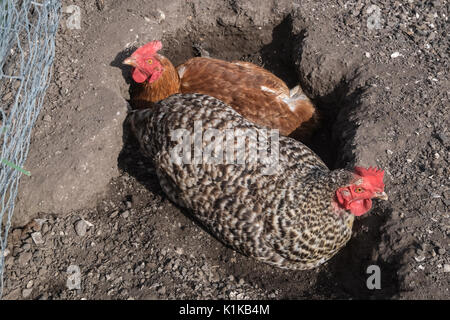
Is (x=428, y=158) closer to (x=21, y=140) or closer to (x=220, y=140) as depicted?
(x=220, y=140)

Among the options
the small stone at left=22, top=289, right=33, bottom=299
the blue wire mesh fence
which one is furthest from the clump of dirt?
the blue wire mesh fence

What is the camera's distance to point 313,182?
3143 mm

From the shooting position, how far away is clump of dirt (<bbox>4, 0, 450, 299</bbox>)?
309cm

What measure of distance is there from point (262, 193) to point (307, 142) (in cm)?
113

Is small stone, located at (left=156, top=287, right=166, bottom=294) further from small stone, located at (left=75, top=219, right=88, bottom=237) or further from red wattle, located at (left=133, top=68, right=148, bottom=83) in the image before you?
red wattle, located at (left=133, top=68, right=148, bottom=83)

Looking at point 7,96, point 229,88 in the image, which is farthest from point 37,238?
point 229,88

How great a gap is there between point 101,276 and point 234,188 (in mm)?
1069

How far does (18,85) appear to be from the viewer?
12.1 feet

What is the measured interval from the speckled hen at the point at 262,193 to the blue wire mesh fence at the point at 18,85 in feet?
3.00

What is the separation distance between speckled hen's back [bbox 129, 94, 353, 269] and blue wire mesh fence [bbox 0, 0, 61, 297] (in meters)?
0.92

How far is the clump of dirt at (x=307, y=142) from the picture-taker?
3.09m

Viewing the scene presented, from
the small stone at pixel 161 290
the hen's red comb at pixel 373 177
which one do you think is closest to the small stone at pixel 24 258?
the small stone at pixel 161 290

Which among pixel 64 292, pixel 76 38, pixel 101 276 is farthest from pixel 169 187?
pixel 76 38

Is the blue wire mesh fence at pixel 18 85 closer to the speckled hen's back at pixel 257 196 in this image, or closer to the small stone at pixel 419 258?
the speckled hen's back at pixel 257 196
